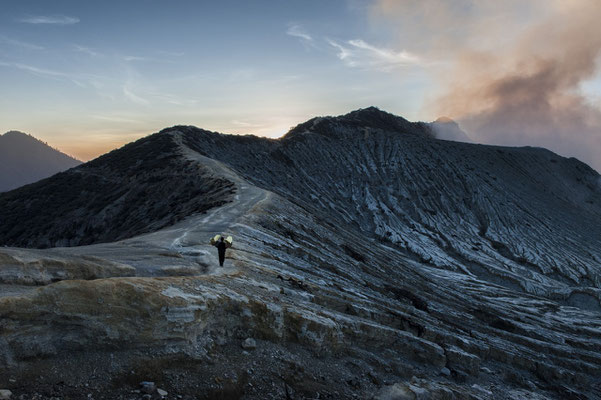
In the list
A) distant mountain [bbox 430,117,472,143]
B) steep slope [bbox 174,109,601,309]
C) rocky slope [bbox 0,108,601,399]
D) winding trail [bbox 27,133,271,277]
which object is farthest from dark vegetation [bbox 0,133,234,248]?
distant mountain [bbox 430,117,472,143]

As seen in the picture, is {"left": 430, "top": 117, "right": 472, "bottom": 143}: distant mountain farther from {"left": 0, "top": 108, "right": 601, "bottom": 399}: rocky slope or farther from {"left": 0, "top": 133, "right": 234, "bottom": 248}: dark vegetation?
{"left": 0, "top": 133, "right": 234, "bottom": 248}: dark vegetation

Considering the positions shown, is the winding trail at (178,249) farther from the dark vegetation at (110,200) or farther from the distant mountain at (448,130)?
the distant mountain at (448,130)

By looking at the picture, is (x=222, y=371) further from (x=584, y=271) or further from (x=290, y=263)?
(x=584, y=271)

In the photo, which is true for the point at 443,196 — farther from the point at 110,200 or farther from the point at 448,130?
the point at 448,130

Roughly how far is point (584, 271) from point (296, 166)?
56707 millimetres

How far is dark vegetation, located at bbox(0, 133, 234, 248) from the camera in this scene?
4291cm

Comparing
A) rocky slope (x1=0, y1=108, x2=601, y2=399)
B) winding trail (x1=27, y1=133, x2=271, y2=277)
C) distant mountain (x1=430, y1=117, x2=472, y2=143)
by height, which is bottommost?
rocky slope (x1=0, y1=108, x2=601, y2=399)

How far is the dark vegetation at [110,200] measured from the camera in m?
42.9

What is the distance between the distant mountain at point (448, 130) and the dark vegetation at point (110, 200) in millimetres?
114665

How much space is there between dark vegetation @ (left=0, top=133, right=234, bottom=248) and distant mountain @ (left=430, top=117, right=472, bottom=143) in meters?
115

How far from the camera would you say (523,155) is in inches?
4417

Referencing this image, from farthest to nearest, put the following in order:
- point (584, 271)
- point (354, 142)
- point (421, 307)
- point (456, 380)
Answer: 1. point (354, 142)
2. point (584, 271)
3. point (421, 307)
4. point (456, 380)

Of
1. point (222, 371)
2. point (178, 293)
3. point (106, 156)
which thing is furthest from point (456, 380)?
point (106, 156)

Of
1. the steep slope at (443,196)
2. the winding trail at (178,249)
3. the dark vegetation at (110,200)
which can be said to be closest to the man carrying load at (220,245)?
the winding trail at (178,249)
